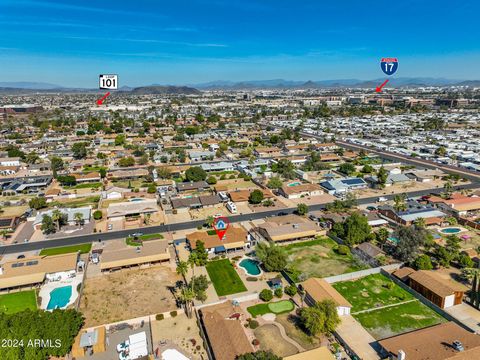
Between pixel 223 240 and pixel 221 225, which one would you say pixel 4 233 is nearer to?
pixel 221 225

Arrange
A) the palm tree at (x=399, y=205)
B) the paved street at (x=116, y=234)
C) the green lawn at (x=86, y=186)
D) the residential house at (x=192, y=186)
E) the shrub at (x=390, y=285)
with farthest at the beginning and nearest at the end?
the green lawn at (x=86, y=186) → the residential house at (x=192, y=186) → the palm tree at (x=399, y=205) → the paved street at (x=116, y=234) → the shrub at (x=390, y=285)

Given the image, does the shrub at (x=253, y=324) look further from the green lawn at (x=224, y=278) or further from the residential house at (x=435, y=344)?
the residential house at (x=435, y=344)

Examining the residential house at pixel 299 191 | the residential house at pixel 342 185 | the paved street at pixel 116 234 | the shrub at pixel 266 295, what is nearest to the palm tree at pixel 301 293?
the shrub at pixel 266 295

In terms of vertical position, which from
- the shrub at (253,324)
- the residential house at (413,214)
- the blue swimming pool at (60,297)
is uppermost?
the residential house at (413,214)

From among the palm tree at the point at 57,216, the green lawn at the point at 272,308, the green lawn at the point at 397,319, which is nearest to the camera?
the green lawn at the point at 397,319

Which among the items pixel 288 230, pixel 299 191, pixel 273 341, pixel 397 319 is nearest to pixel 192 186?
pixel 299 191

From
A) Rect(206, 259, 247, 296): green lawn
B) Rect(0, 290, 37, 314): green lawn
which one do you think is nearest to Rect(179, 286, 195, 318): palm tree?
Rect(206, 259, 247, 296): green lawn
